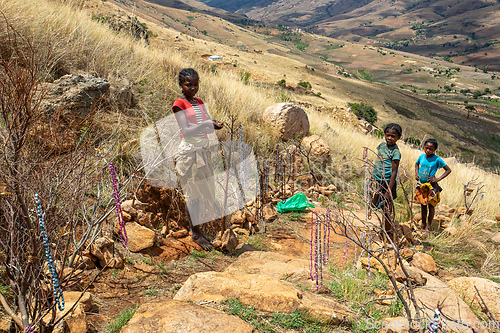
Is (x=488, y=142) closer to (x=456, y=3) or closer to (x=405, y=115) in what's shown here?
(x=405, y=115)

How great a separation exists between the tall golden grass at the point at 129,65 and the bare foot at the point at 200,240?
6.04ft

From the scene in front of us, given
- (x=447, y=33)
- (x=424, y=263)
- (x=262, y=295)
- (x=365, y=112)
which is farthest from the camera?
(x=447, y=33)

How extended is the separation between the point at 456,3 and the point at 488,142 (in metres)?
225

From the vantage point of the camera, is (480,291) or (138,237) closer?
(480,291)

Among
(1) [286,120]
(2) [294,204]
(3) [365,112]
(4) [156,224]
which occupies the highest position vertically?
(3) [365,112]

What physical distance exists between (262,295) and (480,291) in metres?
2.14

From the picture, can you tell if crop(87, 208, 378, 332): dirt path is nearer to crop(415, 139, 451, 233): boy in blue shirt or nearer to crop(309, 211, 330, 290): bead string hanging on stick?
crop(309, 211, 330, 290): bead string hanging on stick

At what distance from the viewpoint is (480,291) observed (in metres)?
2.73

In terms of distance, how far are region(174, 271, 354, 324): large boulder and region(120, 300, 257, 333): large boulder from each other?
0.84ft

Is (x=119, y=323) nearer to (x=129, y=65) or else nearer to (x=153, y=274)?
(x=153, y=274)

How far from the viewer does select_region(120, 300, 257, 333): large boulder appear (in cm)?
165

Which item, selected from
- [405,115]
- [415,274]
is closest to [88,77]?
[415,274]

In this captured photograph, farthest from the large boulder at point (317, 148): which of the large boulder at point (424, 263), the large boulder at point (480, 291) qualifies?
the large boulder at point (480, 291)

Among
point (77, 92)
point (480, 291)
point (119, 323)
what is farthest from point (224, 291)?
point (77, 92)
